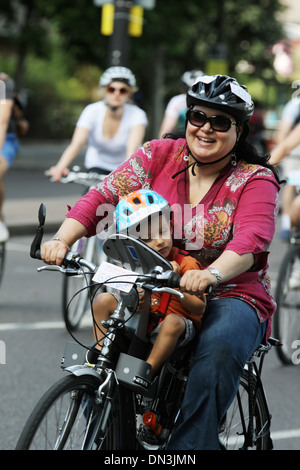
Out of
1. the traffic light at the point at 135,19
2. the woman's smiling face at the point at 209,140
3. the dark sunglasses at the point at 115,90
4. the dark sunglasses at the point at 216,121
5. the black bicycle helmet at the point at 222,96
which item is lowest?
the dark sunglasses at the point at 115,90

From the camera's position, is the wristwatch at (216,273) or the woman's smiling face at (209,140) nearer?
the wristwatch at (216,273)

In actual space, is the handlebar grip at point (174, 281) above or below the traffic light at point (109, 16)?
below

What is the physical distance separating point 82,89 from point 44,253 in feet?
137

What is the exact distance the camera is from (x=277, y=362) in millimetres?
6539

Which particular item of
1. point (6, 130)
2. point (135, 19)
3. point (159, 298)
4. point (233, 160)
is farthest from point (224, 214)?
point (135, 19)

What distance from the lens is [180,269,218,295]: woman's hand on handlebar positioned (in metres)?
3.00

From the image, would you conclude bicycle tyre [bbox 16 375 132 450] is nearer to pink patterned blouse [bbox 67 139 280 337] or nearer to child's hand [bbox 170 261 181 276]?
child's hand [bbox 170 261 181 276]

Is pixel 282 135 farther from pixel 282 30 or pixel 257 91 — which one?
pixel 257 91

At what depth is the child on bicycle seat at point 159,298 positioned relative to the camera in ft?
10.4

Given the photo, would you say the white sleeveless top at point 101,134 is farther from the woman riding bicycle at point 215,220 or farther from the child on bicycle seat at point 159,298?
the child on bicycle seat at point 159,298

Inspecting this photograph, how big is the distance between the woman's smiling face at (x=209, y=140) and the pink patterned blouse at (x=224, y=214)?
11 centimetres

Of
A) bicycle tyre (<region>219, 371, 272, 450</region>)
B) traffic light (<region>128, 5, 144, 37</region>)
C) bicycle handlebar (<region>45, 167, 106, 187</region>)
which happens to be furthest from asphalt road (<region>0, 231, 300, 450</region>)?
traffic light (<region>128, 5, 144, 37</region>)

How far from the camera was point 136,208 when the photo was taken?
3.16m

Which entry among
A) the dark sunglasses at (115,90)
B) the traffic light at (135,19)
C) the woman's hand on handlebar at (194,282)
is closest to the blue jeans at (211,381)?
the woman's hand on handlebar at (194,282)
